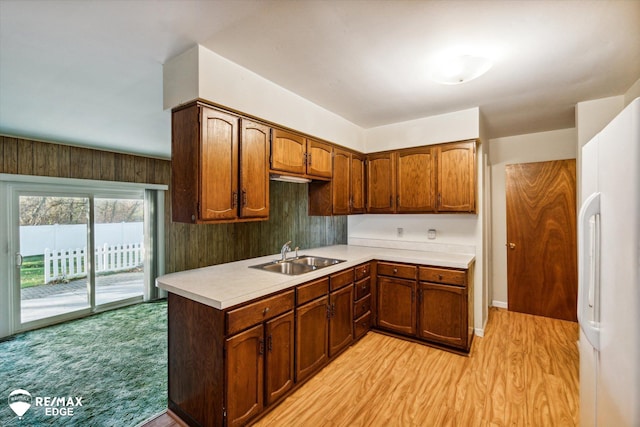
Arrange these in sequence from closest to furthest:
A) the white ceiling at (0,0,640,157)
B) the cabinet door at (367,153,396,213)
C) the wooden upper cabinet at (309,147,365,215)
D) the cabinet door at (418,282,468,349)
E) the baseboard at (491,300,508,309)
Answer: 1. the white ceiling at (0,0,640,157)
2. the cabinet door at (418,282,468,349)
3. the wooden upper cabinet at (309,147,365,215)
4. the cabinet door at (367,153,396,213)
5. the baseboard at (491,300,508,309)

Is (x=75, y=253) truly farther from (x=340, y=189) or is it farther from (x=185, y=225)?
(x=340, y=189)

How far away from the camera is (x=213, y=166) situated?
198 cm

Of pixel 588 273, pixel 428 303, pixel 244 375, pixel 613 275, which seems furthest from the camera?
pixel 428 303

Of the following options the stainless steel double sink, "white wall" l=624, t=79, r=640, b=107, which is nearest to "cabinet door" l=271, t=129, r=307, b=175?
the stainless steel double sink

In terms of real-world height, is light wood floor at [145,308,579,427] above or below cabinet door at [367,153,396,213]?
below

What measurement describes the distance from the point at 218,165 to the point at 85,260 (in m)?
3.76

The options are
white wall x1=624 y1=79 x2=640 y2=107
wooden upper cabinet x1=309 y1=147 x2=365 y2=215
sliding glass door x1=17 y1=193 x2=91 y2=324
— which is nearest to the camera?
white wall x1=624 y1=79 x2=640 y2=107

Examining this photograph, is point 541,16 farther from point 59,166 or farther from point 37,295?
point 37,295

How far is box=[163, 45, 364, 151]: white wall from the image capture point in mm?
1891

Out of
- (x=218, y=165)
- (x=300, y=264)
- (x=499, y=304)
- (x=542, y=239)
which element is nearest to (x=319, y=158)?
(x=300, y=264)

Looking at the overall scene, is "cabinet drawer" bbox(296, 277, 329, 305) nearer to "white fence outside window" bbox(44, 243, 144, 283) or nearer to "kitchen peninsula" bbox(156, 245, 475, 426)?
"kitchen peninsula" bbox(156, 245, 475, 426)

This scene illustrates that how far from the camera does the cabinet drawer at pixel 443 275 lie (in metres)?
2.72

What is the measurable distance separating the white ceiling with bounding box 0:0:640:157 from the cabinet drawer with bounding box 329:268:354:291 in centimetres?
171

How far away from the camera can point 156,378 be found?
2514 mm
